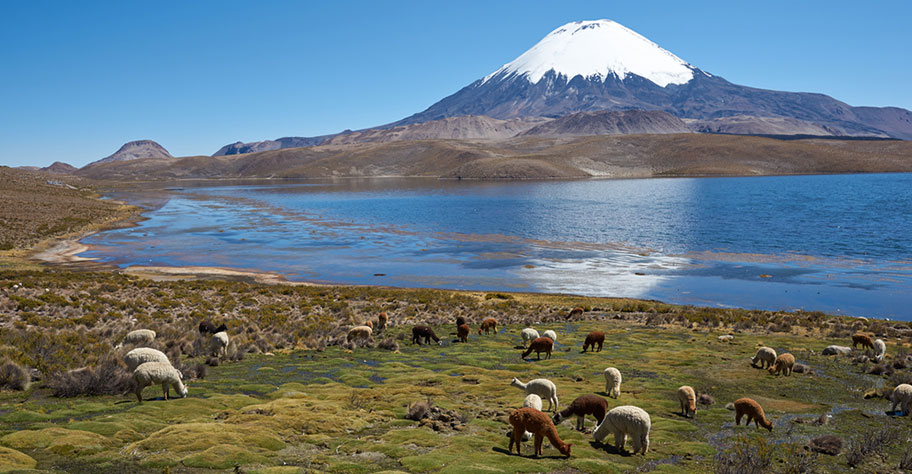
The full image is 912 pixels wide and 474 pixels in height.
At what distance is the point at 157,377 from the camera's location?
14.0 m

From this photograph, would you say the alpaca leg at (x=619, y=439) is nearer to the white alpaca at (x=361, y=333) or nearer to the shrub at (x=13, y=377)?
the white alpaca at (x=361, y=333)

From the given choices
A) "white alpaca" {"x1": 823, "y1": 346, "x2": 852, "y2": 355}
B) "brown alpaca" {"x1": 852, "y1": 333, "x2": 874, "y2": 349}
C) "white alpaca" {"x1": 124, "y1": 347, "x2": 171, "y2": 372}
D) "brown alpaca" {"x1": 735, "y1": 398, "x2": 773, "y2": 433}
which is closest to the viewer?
"brown alpaca" {"x1": 735, "y1": 398, "x2": 773, "y2": 433}

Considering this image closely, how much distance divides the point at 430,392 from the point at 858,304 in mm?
37112

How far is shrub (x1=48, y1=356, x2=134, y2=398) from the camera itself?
1411 cm

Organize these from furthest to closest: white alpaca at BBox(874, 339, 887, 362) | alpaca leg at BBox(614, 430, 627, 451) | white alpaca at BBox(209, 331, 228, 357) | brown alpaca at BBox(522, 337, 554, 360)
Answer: brown alpaca at BBox(522, 337, 554, 360)
white alpaca at BBox(874, 339, 887, 362)
white alpaca at BBox(209, 331, 228, 357)
alpaca leg at BBox(614, 430, 627, 451)

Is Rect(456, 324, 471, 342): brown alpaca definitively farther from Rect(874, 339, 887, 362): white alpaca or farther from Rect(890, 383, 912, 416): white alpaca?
Rect(874, 339, 887, 362): white alpaca

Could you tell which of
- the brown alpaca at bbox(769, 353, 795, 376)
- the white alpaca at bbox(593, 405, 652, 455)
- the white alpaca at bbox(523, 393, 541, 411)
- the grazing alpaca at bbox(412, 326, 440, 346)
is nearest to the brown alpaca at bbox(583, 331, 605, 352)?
the brown alpaca at bbox(769, 353, 795, 376)

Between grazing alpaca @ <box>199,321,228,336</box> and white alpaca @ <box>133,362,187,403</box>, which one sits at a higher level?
white alpaca @ <box>133,362,187,403</box>

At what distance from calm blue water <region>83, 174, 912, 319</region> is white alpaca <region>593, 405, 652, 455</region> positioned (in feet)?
102

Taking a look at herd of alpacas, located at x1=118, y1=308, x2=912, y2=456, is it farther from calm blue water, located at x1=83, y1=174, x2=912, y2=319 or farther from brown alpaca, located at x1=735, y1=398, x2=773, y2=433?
calm blue water, located at x1=83, y1=174, x2=912, y2=319

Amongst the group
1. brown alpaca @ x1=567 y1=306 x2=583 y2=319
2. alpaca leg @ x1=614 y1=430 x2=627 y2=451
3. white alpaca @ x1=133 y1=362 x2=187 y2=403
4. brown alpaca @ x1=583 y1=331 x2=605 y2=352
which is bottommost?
brown alpaca @ x1=567 y1=306 x2=583 y2=319

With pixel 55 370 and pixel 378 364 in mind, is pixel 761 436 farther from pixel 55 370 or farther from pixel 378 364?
pixel 55 370

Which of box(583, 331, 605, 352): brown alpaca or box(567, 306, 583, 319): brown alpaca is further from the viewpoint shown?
box(567, 306, 583, 319): brown alpaca

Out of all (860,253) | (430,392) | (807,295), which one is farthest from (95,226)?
(860,253)
